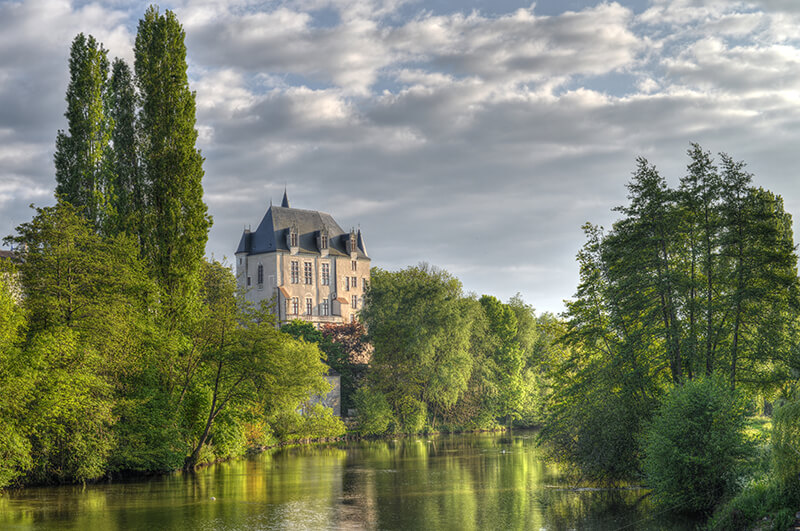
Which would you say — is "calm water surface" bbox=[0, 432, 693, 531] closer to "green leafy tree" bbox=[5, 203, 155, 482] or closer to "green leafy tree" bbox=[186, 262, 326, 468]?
"green leafy tree" bbox=[5, 203, 155, 482]

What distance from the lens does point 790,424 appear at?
60.7 ft

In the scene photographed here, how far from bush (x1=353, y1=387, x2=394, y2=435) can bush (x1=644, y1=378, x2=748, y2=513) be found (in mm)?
44318

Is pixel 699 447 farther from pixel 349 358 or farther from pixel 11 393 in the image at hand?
pixel 349 358

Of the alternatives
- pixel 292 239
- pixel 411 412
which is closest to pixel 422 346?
pixel 411 412

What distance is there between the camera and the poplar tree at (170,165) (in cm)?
3931

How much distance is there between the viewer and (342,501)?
1103 inches

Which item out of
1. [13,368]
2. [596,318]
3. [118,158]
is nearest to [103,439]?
[13,368]

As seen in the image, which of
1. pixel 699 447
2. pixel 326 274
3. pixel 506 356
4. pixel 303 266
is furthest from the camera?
pixel 326 274

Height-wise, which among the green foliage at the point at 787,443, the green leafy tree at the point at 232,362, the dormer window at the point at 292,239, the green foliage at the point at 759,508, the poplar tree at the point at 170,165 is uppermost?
the dormer window at the point at 292,239

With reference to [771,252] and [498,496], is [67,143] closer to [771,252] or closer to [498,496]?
[498,496]

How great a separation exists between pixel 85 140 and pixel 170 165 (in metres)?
4.40

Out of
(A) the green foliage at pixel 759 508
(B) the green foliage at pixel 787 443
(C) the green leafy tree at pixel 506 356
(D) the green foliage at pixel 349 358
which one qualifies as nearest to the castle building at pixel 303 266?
→ (D) the green foliage at pixel 349 358

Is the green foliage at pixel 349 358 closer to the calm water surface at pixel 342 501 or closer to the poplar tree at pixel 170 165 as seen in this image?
the calm water surface at pixel 342 501

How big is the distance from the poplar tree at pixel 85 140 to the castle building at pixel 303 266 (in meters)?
66.1
